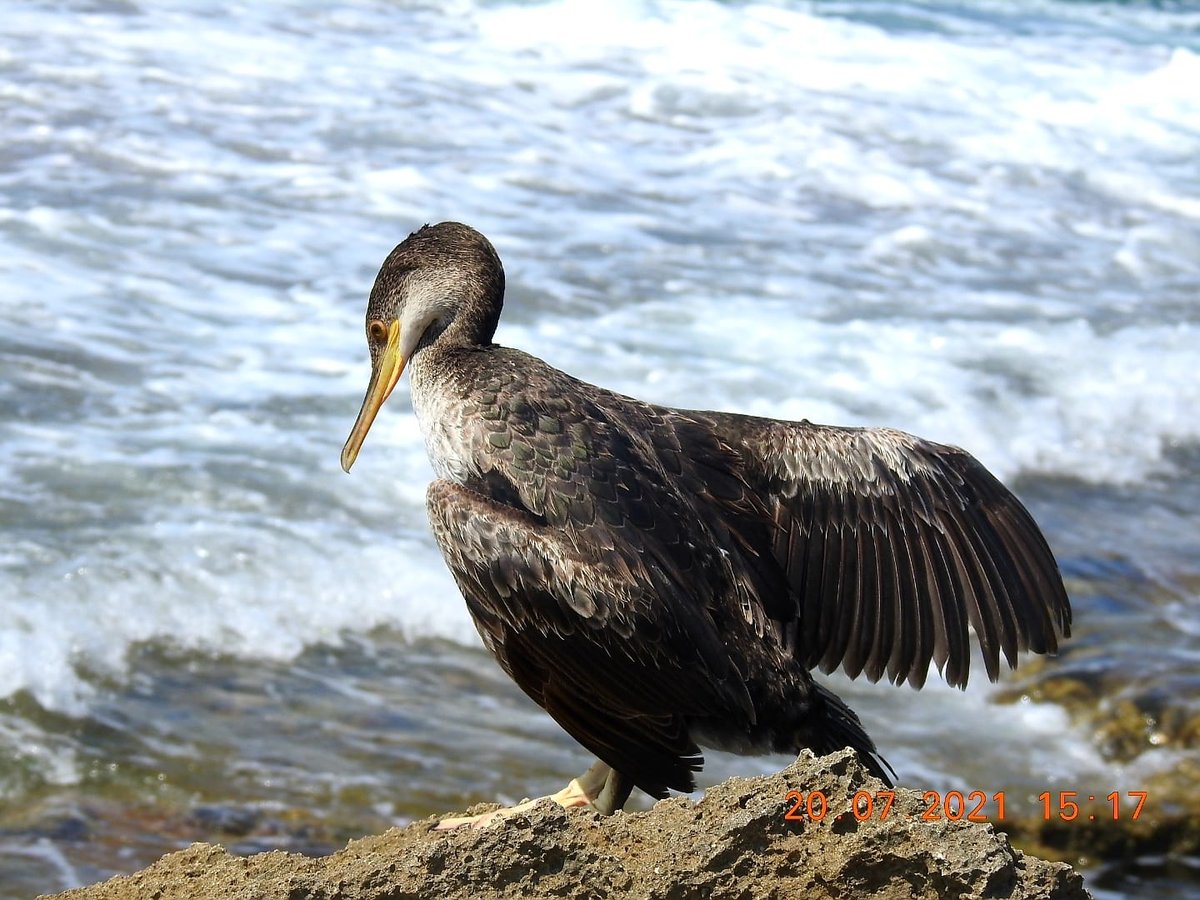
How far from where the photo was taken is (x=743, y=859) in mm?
3113

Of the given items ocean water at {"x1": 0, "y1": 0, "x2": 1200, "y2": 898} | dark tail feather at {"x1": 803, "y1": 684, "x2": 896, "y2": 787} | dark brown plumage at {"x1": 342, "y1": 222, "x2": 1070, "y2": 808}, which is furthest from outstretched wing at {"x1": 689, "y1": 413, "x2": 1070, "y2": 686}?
ocean water at {"x1": 0, "y1": 0, "x2": 1200, "y2": 898}

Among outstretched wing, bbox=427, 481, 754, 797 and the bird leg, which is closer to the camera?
outstretched wing, bbox=427, 481, 754, 797

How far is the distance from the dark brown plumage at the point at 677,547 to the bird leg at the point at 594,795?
28 millimetres

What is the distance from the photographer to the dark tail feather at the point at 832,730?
13.9 feet

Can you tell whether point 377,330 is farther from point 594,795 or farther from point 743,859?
point 743,859

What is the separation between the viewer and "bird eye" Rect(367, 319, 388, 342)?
15.7 ft

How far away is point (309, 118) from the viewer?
13.9 meters

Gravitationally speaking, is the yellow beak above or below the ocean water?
above

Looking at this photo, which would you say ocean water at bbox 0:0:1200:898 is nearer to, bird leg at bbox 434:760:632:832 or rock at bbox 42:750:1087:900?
bird leg at bbox 434:760:632:832

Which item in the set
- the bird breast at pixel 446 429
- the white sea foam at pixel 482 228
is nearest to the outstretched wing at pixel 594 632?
the bird breast at pixel 446 429

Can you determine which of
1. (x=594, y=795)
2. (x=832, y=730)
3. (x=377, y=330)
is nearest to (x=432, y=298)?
(x=377, y=330)

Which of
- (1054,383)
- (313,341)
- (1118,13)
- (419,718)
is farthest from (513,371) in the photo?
(1118,13)

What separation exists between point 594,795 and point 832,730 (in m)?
0.66

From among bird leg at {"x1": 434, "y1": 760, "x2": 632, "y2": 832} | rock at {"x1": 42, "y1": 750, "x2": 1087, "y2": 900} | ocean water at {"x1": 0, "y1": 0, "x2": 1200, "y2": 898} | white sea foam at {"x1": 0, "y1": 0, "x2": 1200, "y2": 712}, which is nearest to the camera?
rock at {"x1": 42, "y1": 750, "x2": 1087, "y2": 900}
